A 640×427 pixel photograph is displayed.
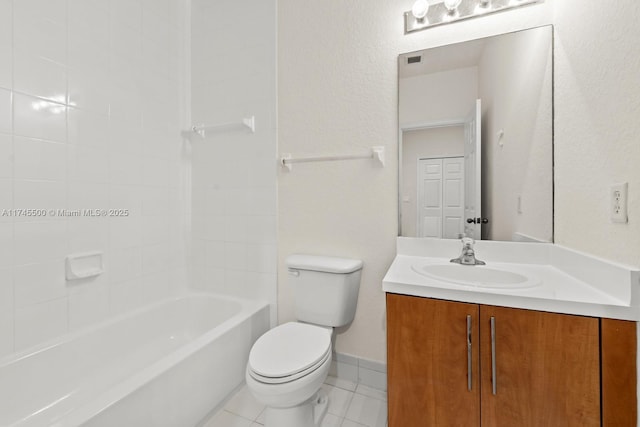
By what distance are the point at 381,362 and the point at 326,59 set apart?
5.98ft

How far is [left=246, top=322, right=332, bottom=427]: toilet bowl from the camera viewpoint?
1.10 meters

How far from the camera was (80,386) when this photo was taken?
1.40 m

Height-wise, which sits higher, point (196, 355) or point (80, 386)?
point (196, 355)

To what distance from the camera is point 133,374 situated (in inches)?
56.0

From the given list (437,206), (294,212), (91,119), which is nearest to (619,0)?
(437,206)

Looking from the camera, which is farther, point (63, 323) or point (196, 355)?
point (63, 323)

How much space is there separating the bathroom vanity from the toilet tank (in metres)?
0.46

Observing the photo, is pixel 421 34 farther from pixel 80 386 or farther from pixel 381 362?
pixel 80 386

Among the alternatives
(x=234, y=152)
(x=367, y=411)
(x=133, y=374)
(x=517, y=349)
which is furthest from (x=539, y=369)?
A: (x=234, y=152)

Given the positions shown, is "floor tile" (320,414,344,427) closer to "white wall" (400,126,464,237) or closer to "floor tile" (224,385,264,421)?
"floor tile" (224,385,264,421)

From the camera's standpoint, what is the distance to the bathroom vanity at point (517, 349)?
799mm

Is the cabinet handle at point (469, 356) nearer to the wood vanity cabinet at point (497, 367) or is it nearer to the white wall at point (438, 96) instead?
the wood vanity cabinet at point (497, 367)

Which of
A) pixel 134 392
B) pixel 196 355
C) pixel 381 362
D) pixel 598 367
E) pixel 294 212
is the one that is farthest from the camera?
pixel 294 212

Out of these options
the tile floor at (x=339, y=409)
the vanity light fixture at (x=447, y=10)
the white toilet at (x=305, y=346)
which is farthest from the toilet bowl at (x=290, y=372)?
the vanity light fixture at (x=447, y=10)
